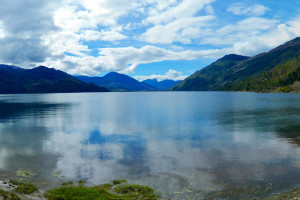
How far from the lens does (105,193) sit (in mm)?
22734

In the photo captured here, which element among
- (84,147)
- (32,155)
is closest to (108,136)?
(84,147)

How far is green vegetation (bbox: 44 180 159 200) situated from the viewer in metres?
21.5

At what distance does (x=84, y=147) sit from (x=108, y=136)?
11.6 metres

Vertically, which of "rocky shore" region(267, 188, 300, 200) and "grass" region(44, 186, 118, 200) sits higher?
"grass" region(44, 186, 118, 200)

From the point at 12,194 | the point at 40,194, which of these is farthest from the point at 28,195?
the point at 12,194

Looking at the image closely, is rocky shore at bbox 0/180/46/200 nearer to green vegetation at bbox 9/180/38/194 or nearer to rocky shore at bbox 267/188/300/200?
green vegetation at bbox 9/180/38/194

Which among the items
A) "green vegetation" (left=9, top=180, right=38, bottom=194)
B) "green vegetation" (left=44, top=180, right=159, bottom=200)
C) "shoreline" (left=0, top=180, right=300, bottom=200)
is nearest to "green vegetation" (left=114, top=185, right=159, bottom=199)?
"green vegetation" (left=44, top=180, right=159, bottom=200)

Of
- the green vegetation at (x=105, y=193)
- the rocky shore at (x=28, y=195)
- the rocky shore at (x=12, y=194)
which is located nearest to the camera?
the rocky shore at (x=12, y=194)

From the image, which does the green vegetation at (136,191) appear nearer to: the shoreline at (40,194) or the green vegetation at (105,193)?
the green vegetation at (105,193)

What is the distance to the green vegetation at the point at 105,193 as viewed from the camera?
21469mm

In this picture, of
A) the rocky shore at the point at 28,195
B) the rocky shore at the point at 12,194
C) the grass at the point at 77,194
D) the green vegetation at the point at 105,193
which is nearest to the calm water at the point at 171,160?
the rocky shore at the point at 28,195

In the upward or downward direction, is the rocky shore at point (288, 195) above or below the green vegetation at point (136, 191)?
above

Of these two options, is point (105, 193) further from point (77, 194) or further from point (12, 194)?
point (12, 194)

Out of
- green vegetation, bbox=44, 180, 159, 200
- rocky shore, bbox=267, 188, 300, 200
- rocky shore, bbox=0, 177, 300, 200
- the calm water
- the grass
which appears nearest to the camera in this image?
rocky shore, bbox=0, 177, 300, 200
